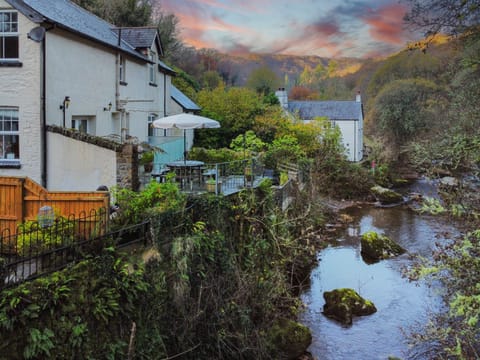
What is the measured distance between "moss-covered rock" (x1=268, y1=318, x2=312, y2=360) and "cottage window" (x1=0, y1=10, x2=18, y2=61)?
11.4 meters

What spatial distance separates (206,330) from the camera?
10883 millimetres

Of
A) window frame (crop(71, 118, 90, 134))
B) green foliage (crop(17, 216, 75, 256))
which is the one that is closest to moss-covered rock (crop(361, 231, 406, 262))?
window frame (crop(71, 118, 90, 134))

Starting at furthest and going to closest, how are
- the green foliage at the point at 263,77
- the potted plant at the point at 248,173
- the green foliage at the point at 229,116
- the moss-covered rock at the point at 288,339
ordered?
the green foliage at the point at 263,77, the green foliage at the point at 229,116, the potted plant at the point at 248,173, the moss-covered rock at the point at 288,339

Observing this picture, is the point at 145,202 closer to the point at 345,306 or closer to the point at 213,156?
the point at 345,306

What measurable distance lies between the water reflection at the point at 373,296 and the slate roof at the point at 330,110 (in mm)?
24845

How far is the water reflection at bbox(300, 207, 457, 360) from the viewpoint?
44.4 feet

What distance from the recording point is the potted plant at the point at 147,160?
17.8m

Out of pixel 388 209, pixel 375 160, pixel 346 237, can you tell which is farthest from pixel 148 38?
pixel 375 160

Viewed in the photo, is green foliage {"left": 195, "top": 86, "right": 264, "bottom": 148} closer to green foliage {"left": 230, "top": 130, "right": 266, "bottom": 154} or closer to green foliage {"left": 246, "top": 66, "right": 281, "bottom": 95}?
green foliage {"left": 230, "top": 130, "right": 266, "bottom": 154}

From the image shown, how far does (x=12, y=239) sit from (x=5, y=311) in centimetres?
312

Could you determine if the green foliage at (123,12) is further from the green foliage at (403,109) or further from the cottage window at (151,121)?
the green foliage at (403,109)

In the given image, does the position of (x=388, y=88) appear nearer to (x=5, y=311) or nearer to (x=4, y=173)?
(x=4, y=173)

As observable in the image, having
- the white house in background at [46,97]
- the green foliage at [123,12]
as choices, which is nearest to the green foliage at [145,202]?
the white house in background at [46,97]

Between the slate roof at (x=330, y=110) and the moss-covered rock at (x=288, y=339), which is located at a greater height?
the slate roof at (x=330, y=110)
